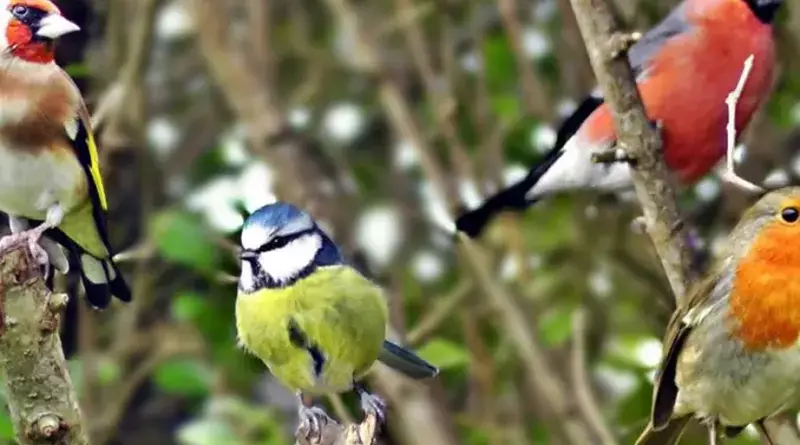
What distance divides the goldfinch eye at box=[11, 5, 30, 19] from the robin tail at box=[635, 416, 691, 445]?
0.88 meters

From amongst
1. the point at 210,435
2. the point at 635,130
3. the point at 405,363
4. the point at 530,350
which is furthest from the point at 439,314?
the point at 405,363

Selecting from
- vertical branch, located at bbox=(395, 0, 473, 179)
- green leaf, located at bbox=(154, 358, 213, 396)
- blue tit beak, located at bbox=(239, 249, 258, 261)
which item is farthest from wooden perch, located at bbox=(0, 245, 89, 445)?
vertical branch, located at bbox=(395, 0, 473, 179)

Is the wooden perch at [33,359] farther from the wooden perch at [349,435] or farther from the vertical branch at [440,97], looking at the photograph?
the vertical branch at [440,97]

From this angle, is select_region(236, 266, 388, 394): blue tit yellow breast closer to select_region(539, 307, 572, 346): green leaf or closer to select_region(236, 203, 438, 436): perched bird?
select_region(236, 203, 438, 436): perched bird

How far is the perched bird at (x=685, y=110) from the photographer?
1255 mm

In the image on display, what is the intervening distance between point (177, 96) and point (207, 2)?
695 mm

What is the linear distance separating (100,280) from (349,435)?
0.19 metres

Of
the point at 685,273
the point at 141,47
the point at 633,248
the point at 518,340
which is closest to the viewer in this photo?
the point at 685,273

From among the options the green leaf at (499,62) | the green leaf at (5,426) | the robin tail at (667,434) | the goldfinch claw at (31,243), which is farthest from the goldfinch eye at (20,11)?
the green leaf at (499,62)

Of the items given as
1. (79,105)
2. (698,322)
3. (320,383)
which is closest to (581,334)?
(698,322)

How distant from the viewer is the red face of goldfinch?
654mm

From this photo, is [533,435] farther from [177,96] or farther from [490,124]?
[177,96]

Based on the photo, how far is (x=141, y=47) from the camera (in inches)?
75.0

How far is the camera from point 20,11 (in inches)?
25.9
